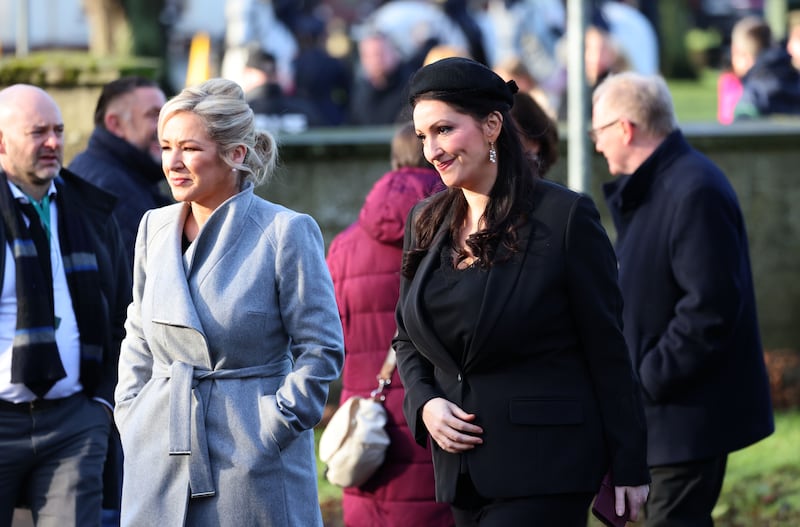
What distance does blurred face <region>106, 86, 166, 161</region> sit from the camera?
7.12 m

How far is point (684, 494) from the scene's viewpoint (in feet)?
19.7

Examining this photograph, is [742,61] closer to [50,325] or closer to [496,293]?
[50,325]

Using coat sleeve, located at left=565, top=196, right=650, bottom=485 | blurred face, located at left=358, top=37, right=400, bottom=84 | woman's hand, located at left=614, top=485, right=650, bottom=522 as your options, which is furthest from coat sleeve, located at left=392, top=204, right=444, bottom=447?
blurred face, located at left=358, top=37, right=400, bottom=84

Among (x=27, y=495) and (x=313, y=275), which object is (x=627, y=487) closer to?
(x=313, y=275)

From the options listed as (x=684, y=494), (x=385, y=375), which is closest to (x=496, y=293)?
(x=385, y=375)

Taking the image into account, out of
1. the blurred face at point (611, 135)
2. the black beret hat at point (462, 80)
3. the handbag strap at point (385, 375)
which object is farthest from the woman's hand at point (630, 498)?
the blurred face at point (611, 135)

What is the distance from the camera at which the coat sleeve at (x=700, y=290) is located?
583cm

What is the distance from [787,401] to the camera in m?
10.2

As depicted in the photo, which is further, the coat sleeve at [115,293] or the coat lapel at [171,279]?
the coat sleeve at [115,293]

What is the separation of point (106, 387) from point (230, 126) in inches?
71.2

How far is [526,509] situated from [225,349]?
3.25 ft

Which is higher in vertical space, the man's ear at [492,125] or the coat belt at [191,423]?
the man's ear at [492,125]

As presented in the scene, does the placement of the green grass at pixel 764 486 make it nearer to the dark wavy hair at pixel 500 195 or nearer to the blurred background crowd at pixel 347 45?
the dark wavy hair at pixel 500 195

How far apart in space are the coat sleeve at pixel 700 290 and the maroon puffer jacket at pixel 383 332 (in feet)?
3.22
